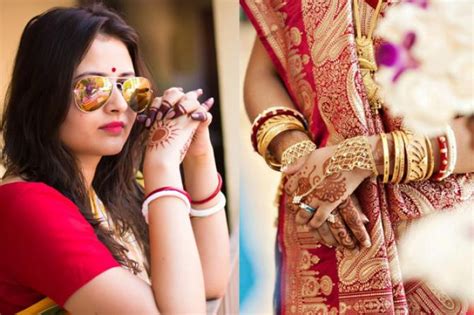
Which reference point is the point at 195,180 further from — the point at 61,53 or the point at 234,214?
the point at 61,53

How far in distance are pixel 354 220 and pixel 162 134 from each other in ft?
0.89

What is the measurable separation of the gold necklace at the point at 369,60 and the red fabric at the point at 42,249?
0.38m

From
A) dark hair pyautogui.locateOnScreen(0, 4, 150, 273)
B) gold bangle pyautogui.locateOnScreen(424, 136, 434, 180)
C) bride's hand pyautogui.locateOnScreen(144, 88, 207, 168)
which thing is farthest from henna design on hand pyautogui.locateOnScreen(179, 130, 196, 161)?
gold bangle pyautogui.locateOnScreen(424, 136, 434, 180)

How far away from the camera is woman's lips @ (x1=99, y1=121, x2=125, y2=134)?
1.04 metres

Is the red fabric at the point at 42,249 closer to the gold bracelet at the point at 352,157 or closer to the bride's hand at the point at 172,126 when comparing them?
the bride's hand at the point at 172,126

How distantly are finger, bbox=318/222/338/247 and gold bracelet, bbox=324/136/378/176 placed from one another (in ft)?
0.25

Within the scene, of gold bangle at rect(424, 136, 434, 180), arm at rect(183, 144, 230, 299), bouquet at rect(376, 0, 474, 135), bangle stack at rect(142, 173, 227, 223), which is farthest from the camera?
arm at rect(183, 144, 230, 299)

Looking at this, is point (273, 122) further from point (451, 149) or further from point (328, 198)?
point (451, 149)

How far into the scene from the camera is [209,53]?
1217mm

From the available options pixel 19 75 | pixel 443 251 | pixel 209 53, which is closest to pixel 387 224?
pixel 443 251

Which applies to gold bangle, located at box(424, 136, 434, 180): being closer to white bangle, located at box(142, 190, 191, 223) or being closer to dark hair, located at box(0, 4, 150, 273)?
white bangle, located at box(142, 190, 191, 223)

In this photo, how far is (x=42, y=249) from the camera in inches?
37.9

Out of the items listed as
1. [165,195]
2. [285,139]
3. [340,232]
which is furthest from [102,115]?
[340,232]

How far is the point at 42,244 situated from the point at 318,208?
34 centimetres
